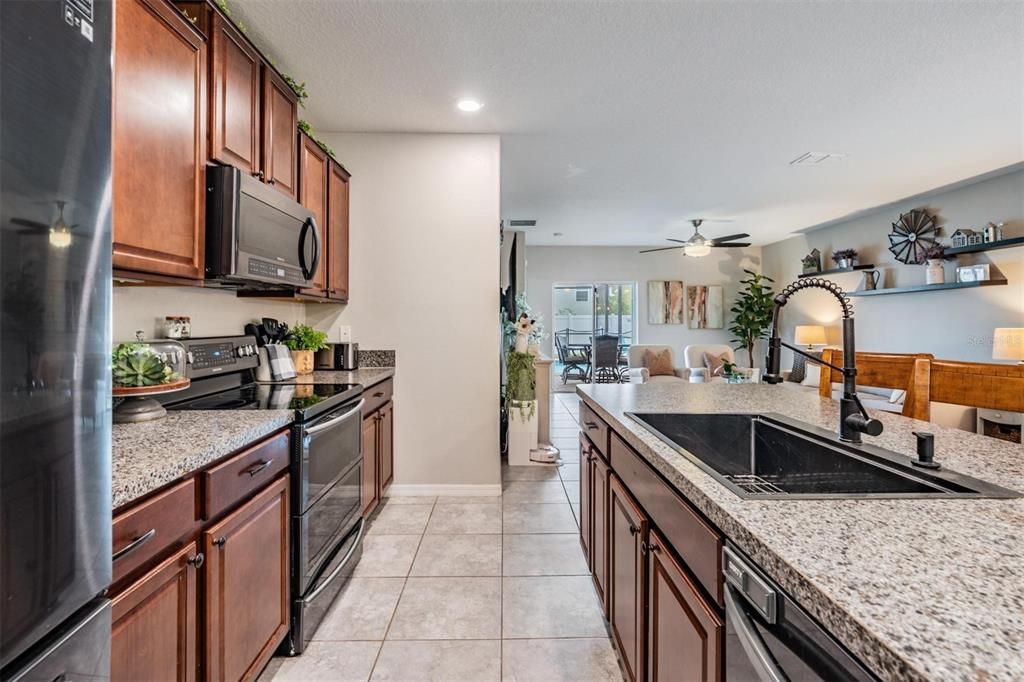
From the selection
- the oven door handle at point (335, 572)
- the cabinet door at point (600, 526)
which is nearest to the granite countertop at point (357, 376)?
the oven door handle at point (335, 572)

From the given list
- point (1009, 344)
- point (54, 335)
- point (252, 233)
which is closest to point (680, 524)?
point (54, 335)

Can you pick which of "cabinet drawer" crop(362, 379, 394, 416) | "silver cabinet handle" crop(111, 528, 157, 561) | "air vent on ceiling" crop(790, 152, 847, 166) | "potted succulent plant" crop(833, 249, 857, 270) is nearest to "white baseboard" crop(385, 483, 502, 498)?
"cabinet drawer" crop(362, 379, 394, 416)

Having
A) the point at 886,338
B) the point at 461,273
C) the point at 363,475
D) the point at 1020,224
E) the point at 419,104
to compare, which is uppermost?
the point at 419,104

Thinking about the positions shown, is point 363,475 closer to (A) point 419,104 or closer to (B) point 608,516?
(B) point 608,516

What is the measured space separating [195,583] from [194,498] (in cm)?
22

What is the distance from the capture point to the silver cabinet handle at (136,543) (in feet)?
2.87

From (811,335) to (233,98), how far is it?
23.5 ft

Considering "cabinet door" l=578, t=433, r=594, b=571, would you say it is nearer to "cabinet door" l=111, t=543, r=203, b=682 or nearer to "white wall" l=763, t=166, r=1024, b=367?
"cabinet door" l=111, t=543, r=203, b=682

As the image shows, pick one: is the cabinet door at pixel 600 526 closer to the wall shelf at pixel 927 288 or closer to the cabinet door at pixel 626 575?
the cabinet door at pixel 626 575

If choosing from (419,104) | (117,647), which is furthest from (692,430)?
(419,104)

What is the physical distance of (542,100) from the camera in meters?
2.78

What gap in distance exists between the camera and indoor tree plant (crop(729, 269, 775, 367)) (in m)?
7.56

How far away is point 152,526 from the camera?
3.21ft

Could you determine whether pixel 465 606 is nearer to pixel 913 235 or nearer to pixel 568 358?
pixel 913 235
